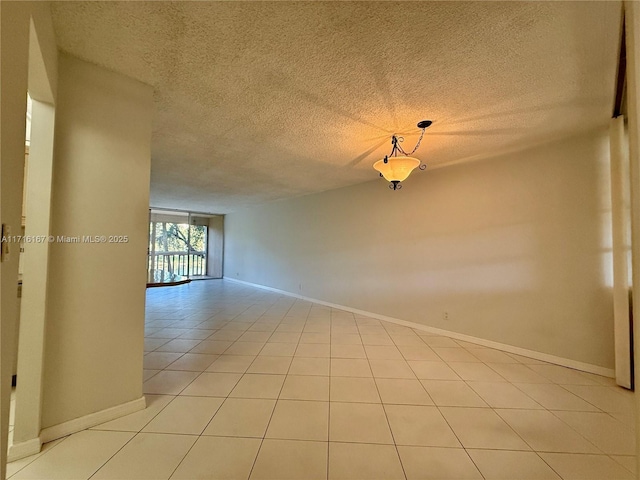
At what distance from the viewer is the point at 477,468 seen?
1304 millimetres

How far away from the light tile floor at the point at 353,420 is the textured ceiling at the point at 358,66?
2.43 meters

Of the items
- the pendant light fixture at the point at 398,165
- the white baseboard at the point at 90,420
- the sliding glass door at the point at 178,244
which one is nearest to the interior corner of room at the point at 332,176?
the white baseboard at the point at 90,420

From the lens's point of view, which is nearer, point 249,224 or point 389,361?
point 389,361

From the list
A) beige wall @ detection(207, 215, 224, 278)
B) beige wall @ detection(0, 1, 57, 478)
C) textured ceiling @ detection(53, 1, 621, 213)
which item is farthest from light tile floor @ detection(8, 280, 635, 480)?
beige wall @ detection(207, 215, 224, 278)

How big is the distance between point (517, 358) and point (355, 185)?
136 inches

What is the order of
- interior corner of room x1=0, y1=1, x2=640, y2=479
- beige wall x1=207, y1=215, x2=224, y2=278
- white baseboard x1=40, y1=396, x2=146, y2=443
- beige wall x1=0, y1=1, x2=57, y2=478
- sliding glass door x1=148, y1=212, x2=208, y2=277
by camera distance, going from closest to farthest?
beige wall x1=0, y1=1, x2=57, y2=478, interior corner of room x1=0, y1=1, x2=640, y2=479, white baseboard x1=40, y1=396, x2=146, y2=443, sliding glass door x1=148, y1=212, x2=208, y2=277, beige wall x1=207, y1=215, x2=224, y2=278

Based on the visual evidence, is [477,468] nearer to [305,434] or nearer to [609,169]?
[305,434]

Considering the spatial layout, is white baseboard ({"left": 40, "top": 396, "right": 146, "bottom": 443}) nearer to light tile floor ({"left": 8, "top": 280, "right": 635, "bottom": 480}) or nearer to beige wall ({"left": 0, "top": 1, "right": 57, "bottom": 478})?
light tile floor ({"left": 8, "top": 280, "right": 635, "bottom": 480})

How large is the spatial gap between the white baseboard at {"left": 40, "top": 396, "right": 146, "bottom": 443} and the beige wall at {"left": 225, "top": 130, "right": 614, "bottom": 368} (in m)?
3.43

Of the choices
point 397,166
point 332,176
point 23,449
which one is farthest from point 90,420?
point 332,176

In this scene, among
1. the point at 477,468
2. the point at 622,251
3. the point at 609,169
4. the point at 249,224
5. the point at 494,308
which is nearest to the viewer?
the point at 477,468

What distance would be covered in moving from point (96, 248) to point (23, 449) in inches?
44.6

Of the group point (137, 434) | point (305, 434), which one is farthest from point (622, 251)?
point (137, 434)

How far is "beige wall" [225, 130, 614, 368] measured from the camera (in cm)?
242
